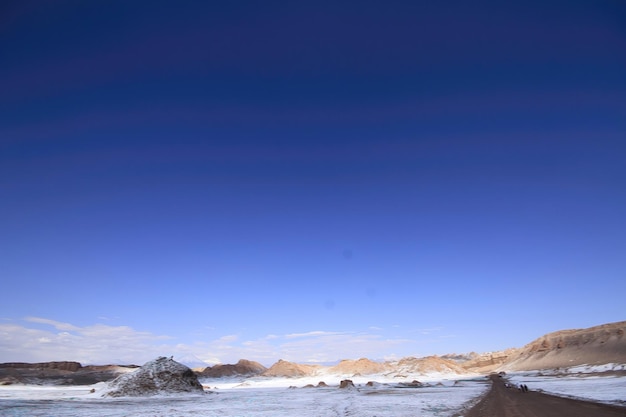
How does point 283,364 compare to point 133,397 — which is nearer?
point 133,397

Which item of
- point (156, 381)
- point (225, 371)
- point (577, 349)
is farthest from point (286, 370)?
point (156, 381)

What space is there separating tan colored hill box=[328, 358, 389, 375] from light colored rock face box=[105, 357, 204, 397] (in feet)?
432

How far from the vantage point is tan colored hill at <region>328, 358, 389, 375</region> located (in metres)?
175

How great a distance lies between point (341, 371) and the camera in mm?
178375

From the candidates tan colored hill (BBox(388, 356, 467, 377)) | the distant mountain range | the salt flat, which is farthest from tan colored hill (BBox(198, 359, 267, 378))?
the salt flat

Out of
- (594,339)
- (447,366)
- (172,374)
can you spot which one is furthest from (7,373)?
(594,339)

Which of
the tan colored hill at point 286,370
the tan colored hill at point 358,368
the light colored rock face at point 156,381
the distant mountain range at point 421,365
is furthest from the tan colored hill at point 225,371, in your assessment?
the light colored rock face at point 156,381

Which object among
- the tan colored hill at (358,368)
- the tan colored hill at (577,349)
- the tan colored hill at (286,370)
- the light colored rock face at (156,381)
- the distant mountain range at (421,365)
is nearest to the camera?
the light colored rock face at (156,381)

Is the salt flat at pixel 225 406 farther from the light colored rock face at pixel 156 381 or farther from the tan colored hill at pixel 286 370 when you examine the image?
the tan colored hill at pixel 286 370

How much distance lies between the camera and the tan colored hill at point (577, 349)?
431ft

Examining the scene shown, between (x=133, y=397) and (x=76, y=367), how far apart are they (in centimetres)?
14153

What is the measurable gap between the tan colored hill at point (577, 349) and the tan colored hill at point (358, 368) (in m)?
65.9

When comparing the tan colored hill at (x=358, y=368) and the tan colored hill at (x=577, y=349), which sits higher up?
the tan colored hill at (x=577, y=349)

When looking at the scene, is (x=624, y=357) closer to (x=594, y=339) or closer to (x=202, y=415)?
(x=594, y=339)
